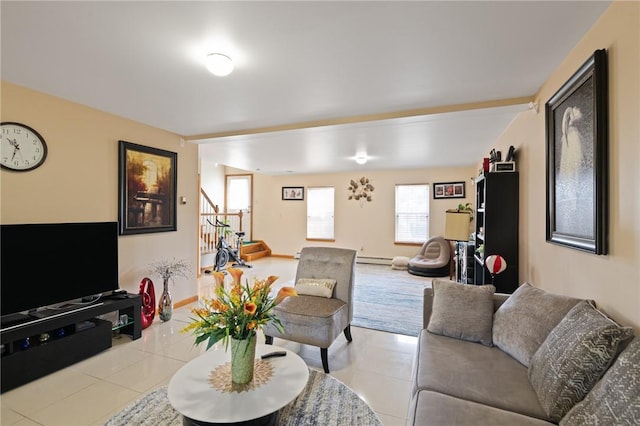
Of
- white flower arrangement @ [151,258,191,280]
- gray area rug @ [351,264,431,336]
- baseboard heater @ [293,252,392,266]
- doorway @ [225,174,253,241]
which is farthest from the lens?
doorway @ [225,174,253,241]

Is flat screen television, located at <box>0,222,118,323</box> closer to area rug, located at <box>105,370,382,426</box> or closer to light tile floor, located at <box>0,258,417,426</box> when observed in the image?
light tile floor, located at <box>0,258,417,426</box>

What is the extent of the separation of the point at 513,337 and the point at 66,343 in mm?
3527

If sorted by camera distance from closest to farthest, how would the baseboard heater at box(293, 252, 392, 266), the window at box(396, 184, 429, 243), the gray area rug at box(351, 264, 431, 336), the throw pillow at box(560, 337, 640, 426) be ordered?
the throw pillow at box(560, 337, 640, 426) < the gray area rug at box(351, 264, 431, 336) < the window at box(396, 184, 429, 243) < the baseboard heater at box(293, 252, 392, 266)

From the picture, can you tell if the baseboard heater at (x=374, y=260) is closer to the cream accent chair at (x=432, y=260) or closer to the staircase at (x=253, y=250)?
the cream accent chair at (x=432, y=260)

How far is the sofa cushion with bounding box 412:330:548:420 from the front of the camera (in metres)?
1.41

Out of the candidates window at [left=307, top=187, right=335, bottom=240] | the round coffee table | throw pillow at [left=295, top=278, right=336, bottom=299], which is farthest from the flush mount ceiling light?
window at [left=307, top=187, right=335, bottom=240]

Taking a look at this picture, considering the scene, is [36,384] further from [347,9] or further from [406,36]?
[406,36]

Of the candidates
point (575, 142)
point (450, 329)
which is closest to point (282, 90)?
point (575, 142)

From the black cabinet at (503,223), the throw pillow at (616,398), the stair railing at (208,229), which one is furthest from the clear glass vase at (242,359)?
the stair railing at (208,229)

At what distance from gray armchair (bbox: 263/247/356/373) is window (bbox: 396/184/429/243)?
4624 millimetres

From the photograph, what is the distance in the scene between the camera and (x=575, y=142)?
1881 mm

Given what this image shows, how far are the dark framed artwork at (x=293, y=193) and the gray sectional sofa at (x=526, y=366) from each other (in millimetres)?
6577

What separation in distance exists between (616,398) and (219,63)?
8.70 feet

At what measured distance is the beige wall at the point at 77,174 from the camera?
2.57 meters
